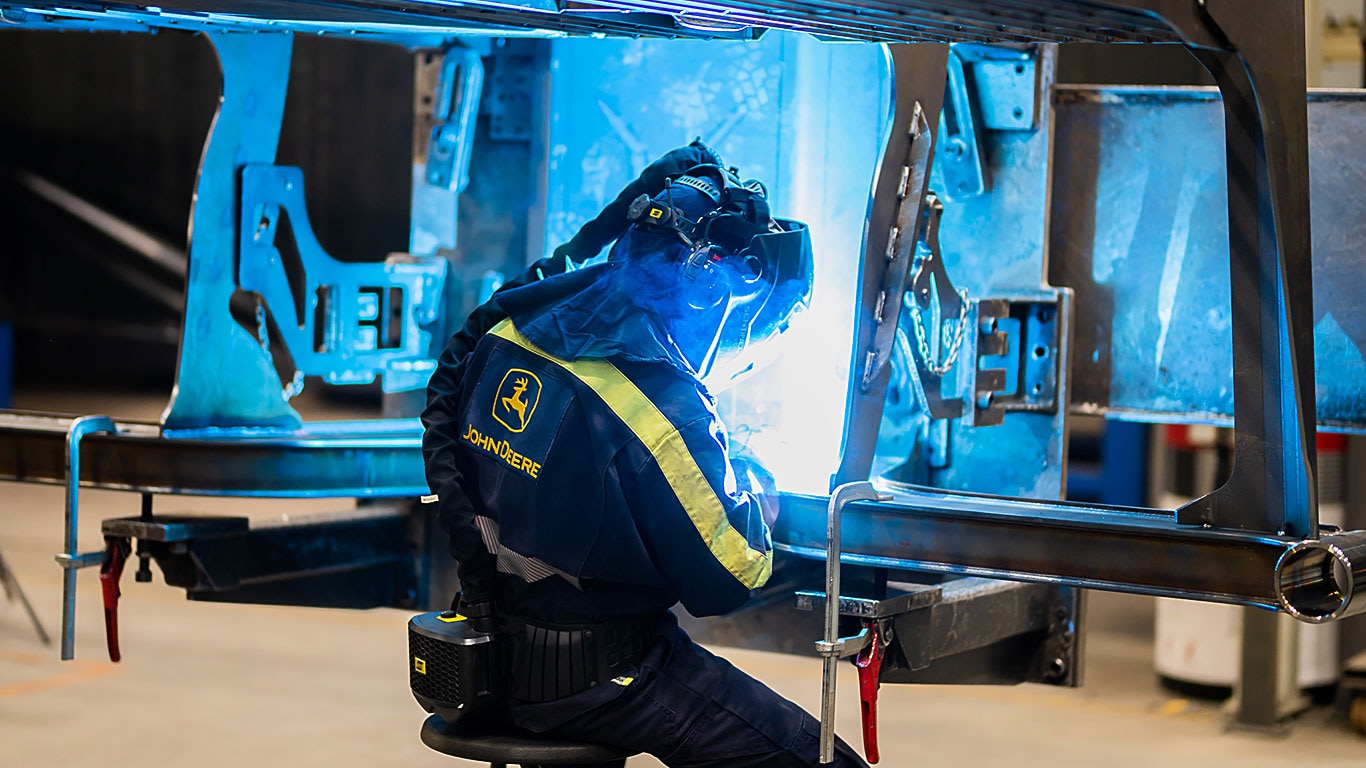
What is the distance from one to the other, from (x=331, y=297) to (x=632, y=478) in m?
1.79

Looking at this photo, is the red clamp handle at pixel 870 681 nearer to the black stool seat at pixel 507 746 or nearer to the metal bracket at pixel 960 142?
the black stool seat at pixel 507 746

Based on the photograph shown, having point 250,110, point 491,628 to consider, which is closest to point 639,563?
point 491,628

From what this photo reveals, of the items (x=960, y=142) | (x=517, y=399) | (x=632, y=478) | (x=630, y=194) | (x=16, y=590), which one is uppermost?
(x=960, y=142)

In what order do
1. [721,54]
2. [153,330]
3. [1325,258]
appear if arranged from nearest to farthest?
[1325,258] < [721,54] < [153,330]

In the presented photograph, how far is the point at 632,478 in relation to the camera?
287cm

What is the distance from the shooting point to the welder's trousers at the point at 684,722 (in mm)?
2965

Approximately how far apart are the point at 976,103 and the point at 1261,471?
1.36m

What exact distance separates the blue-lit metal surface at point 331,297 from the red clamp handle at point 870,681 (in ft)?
6.44

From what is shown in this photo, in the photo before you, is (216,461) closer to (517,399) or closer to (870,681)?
(517,399)

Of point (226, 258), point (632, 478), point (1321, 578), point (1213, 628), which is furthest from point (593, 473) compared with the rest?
point (1213, 628)

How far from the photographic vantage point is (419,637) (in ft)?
9.89

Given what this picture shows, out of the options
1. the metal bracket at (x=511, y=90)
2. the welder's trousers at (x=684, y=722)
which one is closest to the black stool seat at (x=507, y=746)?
the welder's trousers at (x=684, y=722)

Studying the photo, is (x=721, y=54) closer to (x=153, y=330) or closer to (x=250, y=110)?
(x=250, y=110)

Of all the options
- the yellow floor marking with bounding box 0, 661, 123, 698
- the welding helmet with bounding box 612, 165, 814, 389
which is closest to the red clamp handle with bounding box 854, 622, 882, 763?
the welding helmet with bounding box 612, 165, 814, 389
